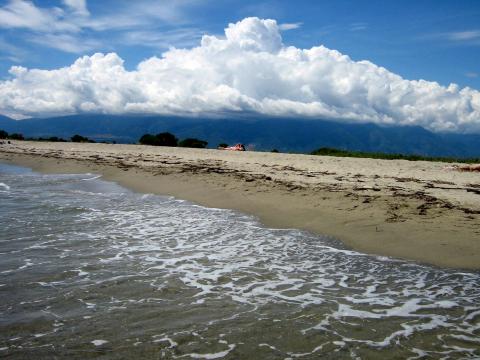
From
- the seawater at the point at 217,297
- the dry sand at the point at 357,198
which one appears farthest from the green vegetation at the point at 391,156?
the seawater at the point at 217,297

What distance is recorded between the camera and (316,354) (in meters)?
4.87

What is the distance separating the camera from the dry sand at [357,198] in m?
9.77

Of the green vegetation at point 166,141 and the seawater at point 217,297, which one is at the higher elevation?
the green vegetation at point 166,141

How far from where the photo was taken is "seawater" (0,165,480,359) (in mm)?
5043

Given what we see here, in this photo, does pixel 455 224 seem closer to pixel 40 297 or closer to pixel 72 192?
pixel 40 297

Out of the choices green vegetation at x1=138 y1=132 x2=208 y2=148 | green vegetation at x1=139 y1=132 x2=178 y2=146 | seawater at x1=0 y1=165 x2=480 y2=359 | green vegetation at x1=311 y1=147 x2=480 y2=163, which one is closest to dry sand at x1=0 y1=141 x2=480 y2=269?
seawater at x1=0 y1=165 x2=480 y2=359

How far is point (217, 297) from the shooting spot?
21.9 feet

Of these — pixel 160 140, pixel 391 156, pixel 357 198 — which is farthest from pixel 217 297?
pixel 160 140

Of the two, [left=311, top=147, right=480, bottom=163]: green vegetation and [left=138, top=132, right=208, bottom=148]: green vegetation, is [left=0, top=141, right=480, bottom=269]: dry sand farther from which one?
[left=138, top=132, right=208, bottom=148]: green vegetation

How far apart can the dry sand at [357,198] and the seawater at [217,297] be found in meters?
0.94

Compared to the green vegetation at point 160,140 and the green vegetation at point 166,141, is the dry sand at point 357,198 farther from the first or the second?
the green vegetation at point 166,141

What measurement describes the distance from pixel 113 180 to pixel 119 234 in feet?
40.5

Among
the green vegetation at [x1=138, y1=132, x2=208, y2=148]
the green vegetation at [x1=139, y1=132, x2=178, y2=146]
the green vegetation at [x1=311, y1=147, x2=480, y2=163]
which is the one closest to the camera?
the green vegetation at [x1=311, y1=147, x2=480, y2=163]

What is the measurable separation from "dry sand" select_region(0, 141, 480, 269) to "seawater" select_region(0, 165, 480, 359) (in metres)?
0.94
